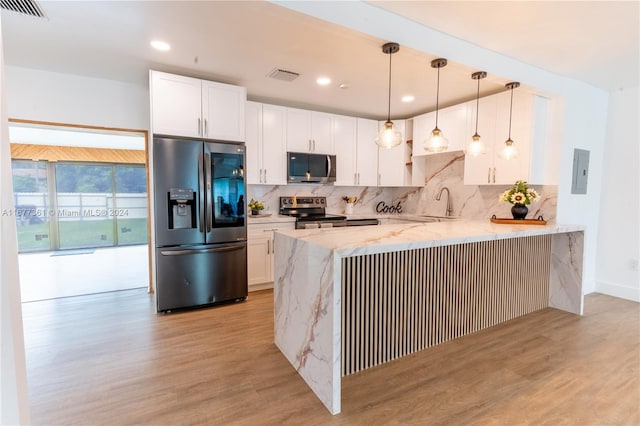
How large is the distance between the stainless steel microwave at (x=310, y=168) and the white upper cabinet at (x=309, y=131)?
0.10 metres

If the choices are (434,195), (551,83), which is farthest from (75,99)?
(551,83)

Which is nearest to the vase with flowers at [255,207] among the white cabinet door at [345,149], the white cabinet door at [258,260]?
the white cabinet door at [258,260]

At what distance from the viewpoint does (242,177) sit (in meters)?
3.55

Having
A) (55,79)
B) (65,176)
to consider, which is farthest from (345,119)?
(65,176)

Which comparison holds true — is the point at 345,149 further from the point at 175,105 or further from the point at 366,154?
the point at 175,105

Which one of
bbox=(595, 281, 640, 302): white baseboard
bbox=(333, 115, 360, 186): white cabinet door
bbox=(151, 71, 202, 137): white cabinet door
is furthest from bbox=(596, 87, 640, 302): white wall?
bbox=(151, 71, 202, 137): white cabinet door

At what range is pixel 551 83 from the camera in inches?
125

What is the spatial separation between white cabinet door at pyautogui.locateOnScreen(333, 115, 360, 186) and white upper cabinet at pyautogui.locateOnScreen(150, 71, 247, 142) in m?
1.58

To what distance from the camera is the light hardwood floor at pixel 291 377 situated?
1777mm

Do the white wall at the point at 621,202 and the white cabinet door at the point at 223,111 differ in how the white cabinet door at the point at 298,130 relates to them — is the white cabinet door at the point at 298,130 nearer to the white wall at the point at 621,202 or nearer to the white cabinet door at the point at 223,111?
the white cabinet door at the point at 223,111

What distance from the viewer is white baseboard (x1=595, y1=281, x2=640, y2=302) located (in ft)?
12.1

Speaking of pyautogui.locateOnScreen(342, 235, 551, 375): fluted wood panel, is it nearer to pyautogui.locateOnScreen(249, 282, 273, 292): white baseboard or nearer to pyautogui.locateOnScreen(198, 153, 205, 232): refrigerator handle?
pyautogui.locateOnScreen(198, 153, 205, 232): refrigerator handle

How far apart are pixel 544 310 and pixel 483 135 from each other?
213 centimetres

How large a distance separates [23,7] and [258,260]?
9.82 ft
